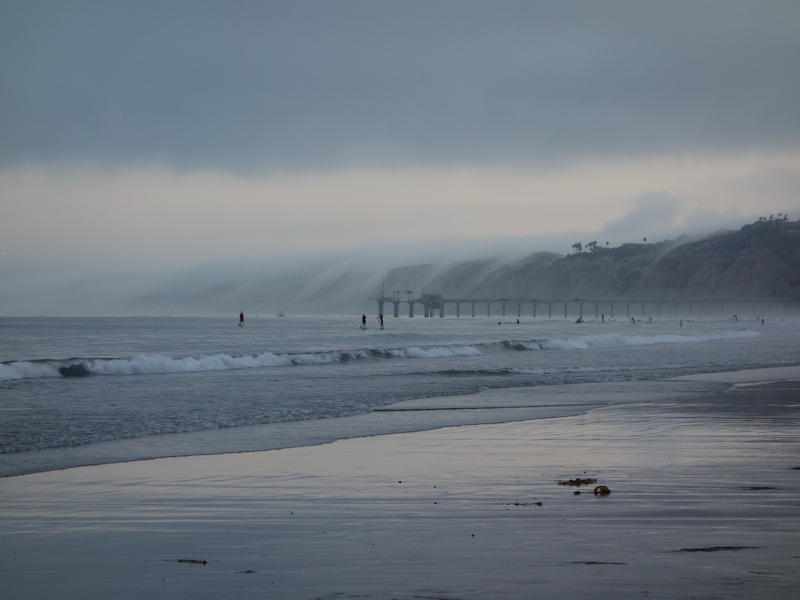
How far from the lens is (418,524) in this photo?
640 cm

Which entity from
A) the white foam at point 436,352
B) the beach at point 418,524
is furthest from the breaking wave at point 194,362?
the beach at point 418,524

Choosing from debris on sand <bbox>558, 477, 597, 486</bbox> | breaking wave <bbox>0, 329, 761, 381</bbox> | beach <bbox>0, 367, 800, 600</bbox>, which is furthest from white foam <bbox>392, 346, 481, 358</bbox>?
debris on sand <bbox>558, 477, 597, 486</bbox>

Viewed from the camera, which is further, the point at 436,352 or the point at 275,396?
the point at 436,352

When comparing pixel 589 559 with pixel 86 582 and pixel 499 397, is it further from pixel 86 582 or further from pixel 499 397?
pixel 499 397

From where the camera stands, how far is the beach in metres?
4.80

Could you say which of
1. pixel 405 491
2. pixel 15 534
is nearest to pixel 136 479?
pixel 15 534

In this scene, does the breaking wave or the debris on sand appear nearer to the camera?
the debris on sand

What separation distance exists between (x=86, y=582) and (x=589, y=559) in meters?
3.32

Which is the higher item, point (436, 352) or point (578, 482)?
point (578, 482)

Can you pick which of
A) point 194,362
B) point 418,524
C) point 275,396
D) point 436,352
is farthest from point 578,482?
point 436,352

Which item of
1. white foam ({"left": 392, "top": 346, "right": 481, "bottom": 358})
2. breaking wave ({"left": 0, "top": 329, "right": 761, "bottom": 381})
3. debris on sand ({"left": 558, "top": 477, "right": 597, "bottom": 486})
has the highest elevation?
debris on sand ({"left": 558, "top": 477, "right": 597, "bottom": 486})

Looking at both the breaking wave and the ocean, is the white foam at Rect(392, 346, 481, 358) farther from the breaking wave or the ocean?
the ocean

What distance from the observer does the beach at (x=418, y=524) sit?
480cm

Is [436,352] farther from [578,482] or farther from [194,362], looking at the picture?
[578,482]
